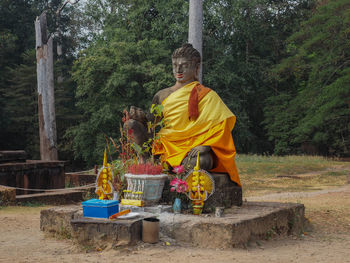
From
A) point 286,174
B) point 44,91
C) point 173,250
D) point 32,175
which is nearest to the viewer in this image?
point 173,250

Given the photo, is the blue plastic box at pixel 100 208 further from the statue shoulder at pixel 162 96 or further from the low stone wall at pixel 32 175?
the low stone wall at pixel 32 175

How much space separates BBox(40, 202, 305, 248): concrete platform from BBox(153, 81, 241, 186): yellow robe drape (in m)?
0.80

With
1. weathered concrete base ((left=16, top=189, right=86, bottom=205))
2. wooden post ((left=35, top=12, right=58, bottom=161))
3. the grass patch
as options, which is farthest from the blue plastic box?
wooden post ((left=35, top=12, right=58, bottom=161))

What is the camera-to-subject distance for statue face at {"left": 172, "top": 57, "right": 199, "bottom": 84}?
6.40m

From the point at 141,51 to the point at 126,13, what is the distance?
444cm

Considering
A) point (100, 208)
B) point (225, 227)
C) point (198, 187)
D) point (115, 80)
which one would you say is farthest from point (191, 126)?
point (115, 80)

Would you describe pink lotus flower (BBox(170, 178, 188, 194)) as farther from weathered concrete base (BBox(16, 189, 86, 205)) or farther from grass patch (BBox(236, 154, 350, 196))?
grass patch (BBox(236, 154, 350, 196))

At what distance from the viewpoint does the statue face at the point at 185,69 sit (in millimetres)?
6396

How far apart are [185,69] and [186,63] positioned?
86 millimetres

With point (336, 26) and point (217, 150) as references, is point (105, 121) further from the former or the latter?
point (217, 150)

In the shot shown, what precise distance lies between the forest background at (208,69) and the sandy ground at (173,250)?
43.4ft

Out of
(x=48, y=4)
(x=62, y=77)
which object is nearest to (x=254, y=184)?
(x=62, y=77)

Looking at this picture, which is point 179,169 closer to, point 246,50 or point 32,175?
point 32,175

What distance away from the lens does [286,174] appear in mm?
14844
